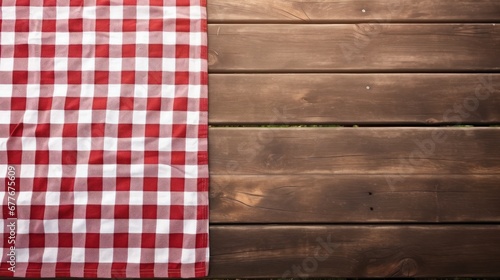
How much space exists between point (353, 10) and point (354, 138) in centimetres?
40

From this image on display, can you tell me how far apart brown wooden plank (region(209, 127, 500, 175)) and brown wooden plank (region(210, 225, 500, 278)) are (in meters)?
0.17

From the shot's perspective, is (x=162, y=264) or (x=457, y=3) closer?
(x=162, y=264)

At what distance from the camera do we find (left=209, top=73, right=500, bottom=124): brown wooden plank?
1381 millimetres

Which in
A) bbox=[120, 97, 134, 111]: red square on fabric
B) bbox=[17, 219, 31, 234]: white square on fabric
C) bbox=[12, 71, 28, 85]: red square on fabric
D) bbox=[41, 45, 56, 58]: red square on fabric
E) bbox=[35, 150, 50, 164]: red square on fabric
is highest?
bbox=[41, 45, 56, 58]: red square on fabric

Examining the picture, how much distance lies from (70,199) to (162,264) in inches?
12.6

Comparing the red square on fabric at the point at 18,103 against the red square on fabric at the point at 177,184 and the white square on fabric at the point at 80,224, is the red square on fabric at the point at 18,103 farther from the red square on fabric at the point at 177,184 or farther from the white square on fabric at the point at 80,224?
the red square on fabric at the point at 177,184

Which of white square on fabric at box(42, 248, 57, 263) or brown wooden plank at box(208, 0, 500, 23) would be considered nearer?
white square on fabric at box(42, 248, 57, 263)

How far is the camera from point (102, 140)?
1.34 m

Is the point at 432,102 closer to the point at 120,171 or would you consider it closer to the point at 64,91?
the point at 120,171

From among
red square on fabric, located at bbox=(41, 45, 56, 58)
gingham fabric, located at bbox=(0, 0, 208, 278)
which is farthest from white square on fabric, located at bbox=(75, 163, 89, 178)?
red square on fabric, located at bbox=(41, 45, 56, 58)

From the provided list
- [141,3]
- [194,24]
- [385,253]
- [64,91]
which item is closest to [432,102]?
[385,253]

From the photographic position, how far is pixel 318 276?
1.34 meters

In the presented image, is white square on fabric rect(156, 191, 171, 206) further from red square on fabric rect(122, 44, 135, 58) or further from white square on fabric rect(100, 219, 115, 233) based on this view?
red square on fabric rect(122, 44, 135, 58)

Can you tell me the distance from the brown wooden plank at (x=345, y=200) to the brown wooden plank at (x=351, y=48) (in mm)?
335
